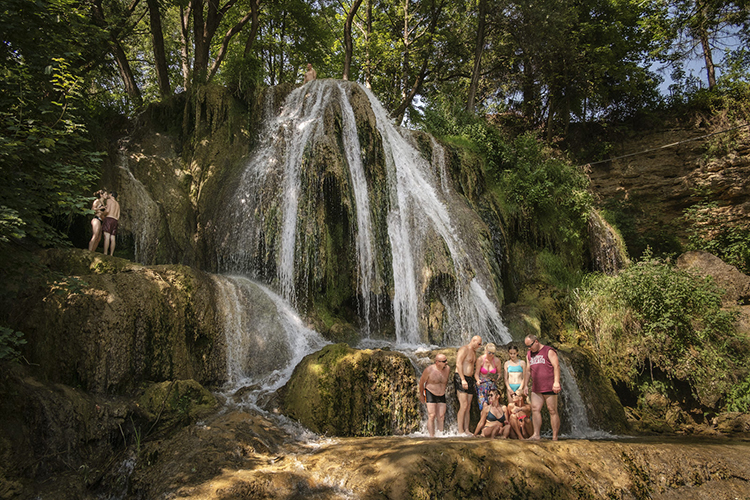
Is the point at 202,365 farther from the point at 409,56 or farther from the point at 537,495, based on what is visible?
the point at 409,56

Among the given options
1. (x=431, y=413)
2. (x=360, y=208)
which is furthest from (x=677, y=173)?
(x=431, y=413)

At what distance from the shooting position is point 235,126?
43.4 feet

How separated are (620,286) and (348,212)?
7.39 metres

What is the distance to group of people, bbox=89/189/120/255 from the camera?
880 cm

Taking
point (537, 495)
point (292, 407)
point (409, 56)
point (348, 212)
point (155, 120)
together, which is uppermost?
point (409, 56)

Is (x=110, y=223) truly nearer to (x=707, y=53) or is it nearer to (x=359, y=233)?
(x=359, y=233)

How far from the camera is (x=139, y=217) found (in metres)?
10.6

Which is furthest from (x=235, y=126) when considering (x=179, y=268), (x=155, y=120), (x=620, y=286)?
(x=620, y=286)

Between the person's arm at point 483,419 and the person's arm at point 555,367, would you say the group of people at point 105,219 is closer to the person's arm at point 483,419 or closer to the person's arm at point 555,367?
Result: the person's arm at point 483,419

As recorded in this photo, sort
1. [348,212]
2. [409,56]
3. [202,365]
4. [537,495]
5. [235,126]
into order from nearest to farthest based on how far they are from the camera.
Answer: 1. [537,495]
2. [202,365]
3. [348,212]
4. [235,126]
5. [409,56]

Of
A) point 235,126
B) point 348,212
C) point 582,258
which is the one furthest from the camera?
point 582,258

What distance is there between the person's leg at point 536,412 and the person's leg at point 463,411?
0.93 m

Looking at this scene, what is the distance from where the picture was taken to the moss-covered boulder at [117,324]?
6.02 metres

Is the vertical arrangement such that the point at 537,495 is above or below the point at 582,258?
below
